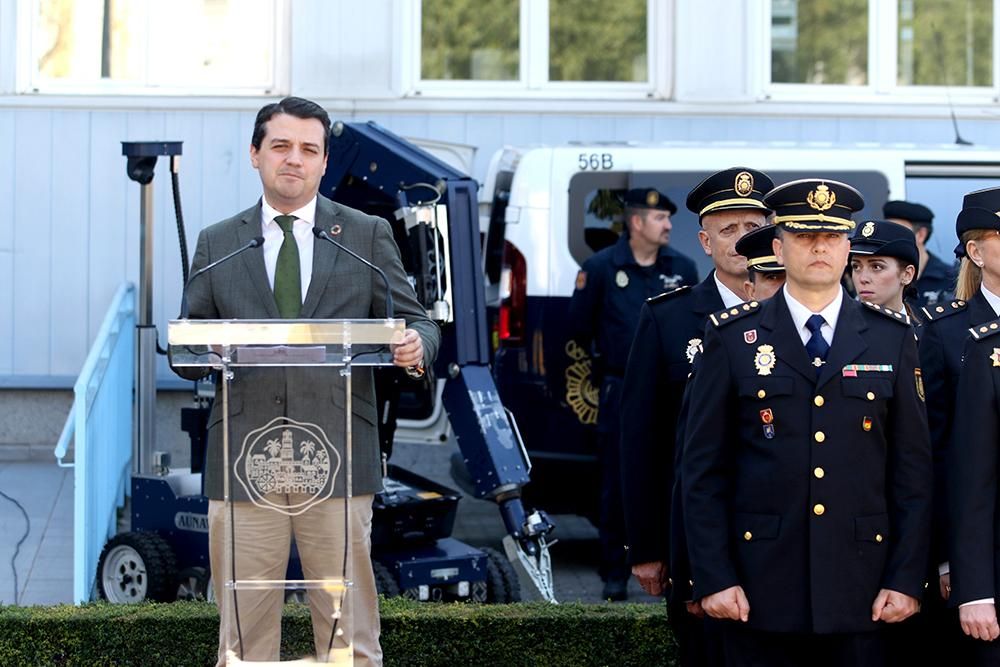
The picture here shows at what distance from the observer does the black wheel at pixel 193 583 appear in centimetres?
742

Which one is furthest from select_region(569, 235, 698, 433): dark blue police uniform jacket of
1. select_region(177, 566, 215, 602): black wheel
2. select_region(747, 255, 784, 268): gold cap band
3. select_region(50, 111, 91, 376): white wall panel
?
select_region(50, 111, 91, 376): white wall panel

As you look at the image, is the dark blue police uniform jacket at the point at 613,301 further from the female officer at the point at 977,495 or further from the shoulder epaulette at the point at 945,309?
the female officer at the point at 977,495

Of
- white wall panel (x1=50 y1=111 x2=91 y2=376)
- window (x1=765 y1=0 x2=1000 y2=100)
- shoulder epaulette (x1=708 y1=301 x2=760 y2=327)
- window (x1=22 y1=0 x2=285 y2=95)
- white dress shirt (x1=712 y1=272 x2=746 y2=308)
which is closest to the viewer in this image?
shoulder epaulette (x1=708 y1=301 x2=760 y2=327)

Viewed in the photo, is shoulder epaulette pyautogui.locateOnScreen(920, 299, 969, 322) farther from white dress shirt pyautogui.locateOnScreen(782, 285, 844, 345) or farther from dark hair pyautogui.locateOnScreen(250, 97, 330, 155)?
dark hair pyautogui.locateOnScreen(250, 97, 330, 155)

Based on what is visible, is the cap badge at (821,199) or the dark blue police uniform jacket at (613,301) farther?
the dark blue police uniform jacket at (613,301)

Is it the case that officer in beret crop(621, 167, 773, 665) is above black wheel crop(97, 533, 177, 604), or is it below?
above

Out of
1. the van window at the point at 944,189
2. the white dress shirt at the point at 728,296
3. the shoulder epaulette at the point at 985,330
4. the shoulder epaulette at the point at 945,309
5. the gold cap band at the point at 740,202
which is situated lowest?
the shoulder epaulette at the point at 985,330

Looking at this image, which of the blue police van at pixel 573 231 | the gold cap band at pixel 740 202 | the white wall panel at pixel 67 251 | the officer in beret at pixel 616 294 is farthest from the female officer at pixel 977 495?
the white wall panel at pixel 67 251

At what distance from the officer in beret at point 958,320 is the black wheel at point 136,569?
395 centimetres

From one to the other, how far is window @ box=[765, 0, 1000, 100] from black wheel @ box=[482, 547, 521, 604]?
233 inches

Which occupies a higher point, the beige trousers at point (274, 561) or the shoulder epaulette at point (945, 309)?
the shoulder epaulette at point (945, 309)

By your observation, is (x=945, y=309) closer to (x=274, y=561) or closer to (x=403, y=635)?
(x=274, y=561)

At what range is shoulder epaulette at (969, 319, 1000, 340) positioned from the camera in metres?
4.46

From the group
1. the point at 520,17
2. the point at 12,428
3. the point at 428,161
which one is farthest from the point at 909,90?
the point at 12,428
